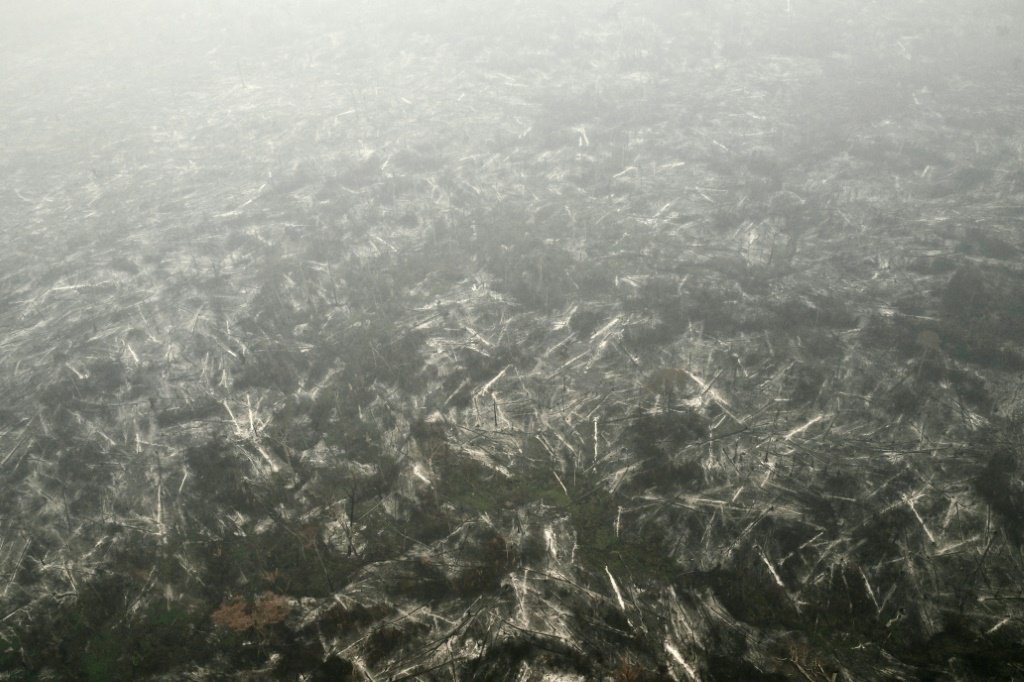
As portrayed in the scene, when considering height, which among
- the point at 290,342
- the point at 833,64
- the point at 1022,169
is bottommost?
the point at 290,342

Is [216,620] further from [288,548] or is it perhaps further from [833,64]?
[833,64]

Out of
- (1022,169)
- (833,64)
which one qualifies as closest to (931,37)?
(833,64)

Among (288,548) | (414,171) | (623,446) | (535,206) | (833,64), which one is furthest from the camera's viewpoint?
(833,64)

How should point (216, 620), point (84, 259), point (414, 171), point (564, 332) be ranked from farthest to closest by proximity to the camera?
point (414, 171) < point (84, 259) < point (564, 332) < point (216, 620)

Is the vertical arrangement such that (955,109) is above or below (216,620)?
above

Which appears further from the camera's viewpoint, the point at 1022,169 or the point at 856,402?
the point at 1022,169

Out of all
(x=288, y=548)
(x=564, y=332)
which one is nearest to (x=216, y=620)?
(x=288, y=548)

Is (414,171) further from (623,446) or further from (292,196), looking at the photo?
(623,446)
